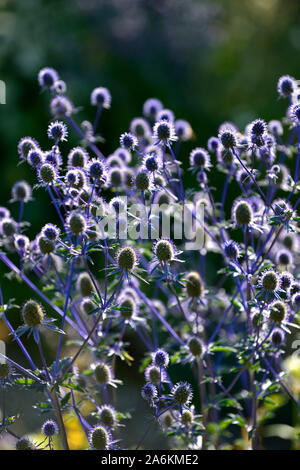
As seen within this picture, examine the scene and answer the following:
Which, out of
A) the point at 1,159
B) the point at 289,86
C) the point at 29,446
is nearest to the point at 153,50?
the point at 1,159

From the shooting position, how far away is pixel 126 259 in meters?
1.90

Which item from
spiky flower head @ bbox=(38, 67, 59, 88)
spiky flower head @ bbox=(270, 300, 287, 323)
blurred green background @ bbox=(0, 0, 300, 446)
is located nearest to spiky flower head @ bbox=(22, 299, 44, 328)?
spiky flower head @ bbox=(270, 300, 287, 323)

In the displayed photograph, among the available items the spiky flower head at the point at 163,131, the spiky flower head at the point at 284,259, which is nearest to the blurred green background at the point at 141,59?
the spiky flower head at the point at 284,259

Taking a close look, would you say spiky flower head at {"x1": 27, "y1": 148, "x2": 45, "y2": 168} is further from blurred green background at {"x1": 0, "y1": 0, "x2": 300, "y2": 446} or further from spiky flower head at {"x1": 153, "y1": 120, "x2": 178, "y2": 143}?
blurred green background at {"x1": 0, "y1": 0, "x2": 300, "y2": 446}

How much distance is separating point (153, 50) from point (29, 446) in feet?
17.0

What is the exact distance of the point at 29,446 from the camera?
1.93 meters

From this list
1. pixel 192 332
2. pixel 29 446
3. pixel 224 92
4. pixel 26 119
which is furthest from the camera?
pixel 224 92

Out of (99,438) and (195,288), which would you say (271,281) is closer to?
(195,288)

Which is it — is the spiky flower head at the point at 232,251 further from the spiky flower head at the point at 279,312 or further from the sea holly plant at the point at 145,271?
the spiky flower head at the point at 279,312

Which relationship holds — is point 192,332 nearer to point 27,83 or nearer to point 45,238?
point 45,238

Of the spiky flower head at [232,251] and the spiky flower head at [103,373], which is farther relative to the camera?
the spiky flower head at [103,373]

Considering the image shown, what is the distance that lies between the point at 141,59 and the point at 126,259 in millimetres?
4746

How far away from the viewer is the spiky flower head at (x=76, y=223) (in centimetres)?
187

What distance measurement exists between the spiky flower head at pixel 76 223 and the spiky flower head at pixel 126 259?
15 centimetres
